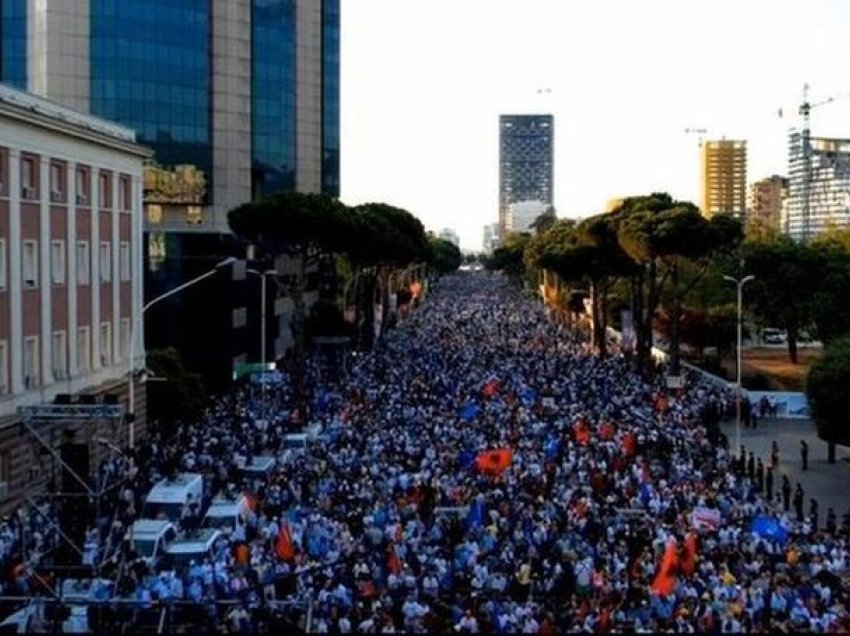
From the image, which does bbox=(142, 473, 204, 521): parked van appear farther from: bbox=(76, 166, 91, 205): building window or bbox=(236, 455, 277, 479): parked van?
bbox=(76, 166, 91, 205): building window

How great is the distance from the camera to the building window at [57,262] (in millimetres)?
36594

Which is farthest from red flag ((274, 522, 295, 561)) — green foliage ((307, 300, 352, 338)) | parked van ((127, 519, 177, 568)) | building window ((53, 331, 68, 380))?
green foliage ((307, 300, 352, 338))

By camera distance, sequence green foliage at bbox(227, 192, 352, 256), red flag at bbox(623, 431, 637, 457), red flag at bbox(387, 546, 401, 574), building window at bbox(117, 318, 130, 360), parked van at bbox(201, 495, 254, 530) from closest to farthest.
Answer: red flag at bbox(387, 546, 401, 574)
parked van at bbox(201, 495, 254, 530)
red flag at bbox(623, 431, 637, 457)
building window at bbox(117, 318, 130, 360)
green foliage at bbox(227, 192, 352, 256)

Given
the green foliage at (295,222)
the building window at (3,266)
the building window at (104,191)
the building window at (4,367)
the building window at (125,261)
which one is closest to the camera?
the building window at (4,367)

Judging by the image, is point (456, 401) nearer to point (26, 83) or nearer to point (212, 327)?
point (212, 327)

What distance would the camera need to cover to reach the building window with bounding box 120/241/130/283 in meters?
43.9

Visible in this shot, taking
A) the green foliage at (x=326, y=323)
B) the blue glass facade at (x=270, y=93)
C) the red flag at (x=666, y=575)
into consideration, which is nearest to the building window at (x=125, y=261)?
the red flag at (x=666, y=575)

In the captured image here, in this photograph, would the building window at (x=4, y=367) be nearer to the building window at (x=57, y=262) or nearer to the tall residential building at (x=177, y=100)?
the building window at (x=57, y=262)

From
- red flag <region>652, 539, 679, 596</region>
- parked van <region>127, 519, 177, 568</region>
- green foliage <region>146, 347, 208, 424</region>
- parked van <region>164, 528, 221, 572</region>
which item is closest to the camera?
red flag <region>652, 539, 679, 596</region>

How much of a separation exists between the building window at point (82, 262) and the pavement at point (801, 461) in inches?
870

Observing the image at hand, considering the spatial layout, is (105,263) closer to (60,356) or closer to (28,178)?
(60,356)

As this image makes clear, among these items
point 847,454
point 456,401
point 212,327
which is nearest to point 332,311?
point 212,327

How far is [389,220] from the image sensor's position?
8244cm

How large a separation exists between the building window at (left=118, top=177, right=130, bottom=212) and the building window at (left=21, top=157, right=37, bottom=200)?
811cm
